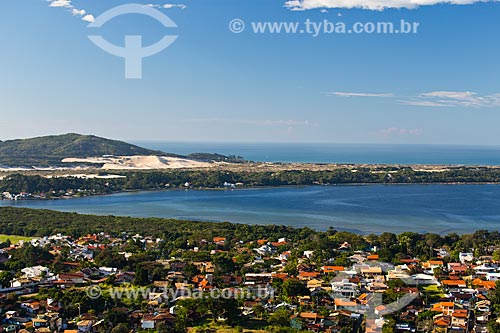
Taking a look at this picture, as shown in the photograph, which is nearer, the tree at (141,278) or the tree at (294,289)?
the tree at (294,289)

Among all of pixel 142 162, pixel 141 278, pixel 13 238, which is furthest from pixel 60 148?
pixel 141 278

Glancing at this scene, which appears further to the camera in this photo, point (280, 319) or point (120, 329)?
point (280, 319)

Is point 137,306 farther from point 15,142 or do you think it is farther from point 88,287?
point 15,142

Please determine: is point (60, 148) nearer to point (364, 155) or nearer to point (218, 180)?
point (218, 180)

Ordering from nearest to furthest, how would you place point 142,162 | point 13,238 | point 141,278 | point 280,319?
point 280,319 < point 141,278 < point 13,238 < point 142,162

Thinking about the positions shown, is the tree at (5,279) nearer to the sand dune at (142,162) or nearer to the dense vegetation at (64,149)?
the sand dune at (142,162)

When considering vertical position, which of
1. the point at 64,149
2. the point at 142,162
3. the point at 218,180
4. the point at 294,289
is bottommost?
the point at 294,289

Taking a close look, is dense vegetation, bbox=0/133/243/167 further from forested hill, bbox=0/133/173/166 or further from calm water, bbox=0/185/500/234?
calm water, bbox=0/185/500/234

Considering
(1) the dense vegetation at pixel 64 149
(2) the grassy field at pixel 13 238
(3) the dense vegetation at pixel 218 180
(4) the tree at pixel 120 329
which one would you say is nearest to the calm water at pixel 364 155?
(1) the dense vegetation at pixel 64 149
